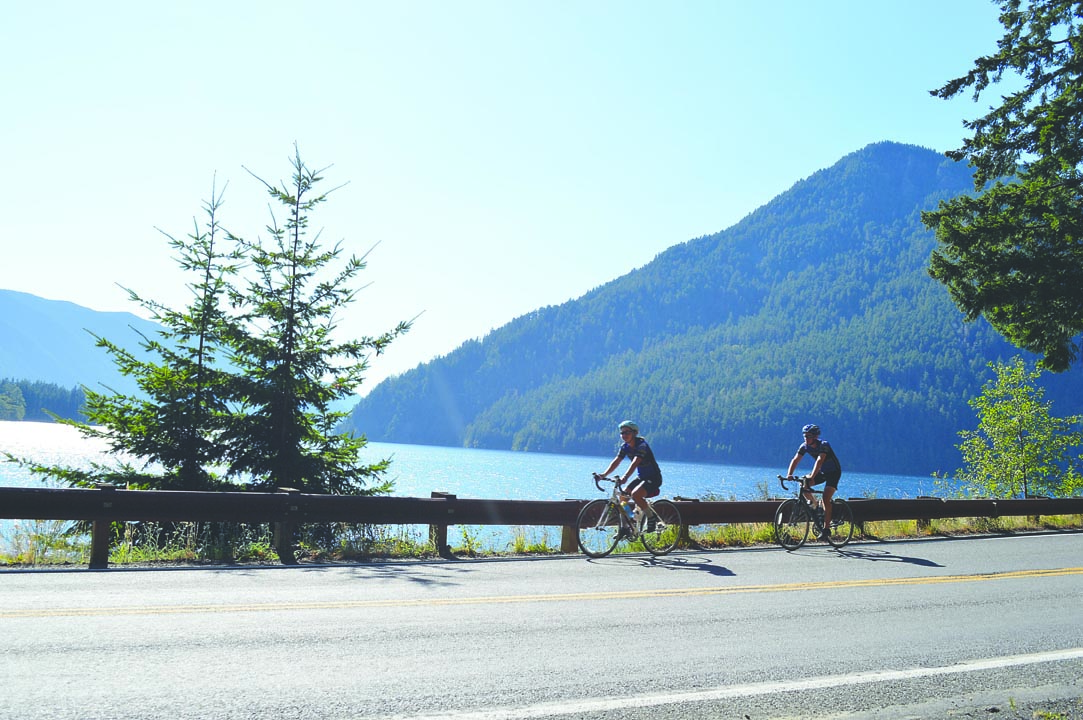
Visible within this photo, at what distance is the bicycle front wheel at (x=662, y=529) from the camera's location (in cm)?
1188

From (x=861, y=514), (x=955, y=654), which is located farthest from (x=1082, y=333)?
(x=955, y=654)

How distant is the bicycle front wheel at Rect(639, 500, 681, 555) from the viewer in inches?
468

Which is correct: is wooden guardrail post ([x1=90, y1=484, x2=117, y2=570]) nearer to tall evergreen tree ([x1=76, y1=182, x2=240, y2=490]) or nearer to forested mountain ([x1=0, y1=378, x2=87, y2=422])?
tall evergreen tree ([x1=76, y1=182, x2=240, y2=490])

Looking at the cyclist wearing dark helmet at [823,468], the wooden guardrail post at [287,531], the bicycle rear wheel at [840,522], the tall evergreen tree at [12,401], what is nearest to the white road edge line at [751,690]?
the wooden guardrail post at [287,531]

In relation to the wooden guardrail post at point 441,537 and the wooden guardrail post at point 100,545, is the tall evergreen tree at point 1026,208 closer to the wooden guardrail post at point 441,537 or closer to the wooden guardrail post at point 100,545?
the wooden guardrail post at point 441,537

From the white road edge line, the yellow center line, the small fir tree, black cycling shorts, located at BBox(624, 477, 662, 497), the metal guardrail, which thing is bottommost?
the white road edge line

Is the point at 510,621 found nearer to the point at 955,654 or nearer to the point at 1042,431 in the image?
the point at 955,654

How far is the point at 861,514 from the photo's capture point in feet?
46.4

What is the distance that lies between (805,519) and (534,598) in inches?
270

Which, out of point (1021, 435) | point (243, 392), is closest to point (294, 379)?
point (243, 392)

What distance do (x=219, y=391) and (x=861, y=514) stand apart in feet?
39.2

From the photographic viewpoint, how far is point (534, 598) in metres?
7.61

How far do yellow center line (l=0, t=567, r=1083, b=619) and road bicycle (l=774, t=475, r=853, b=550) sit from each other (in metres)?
3.11

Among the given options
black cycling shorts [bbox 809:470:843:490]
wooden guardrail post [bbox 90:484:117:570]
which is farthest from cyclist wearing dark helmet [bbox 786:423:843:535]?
wooden guardrail post [bbox 90:484:117:570]
